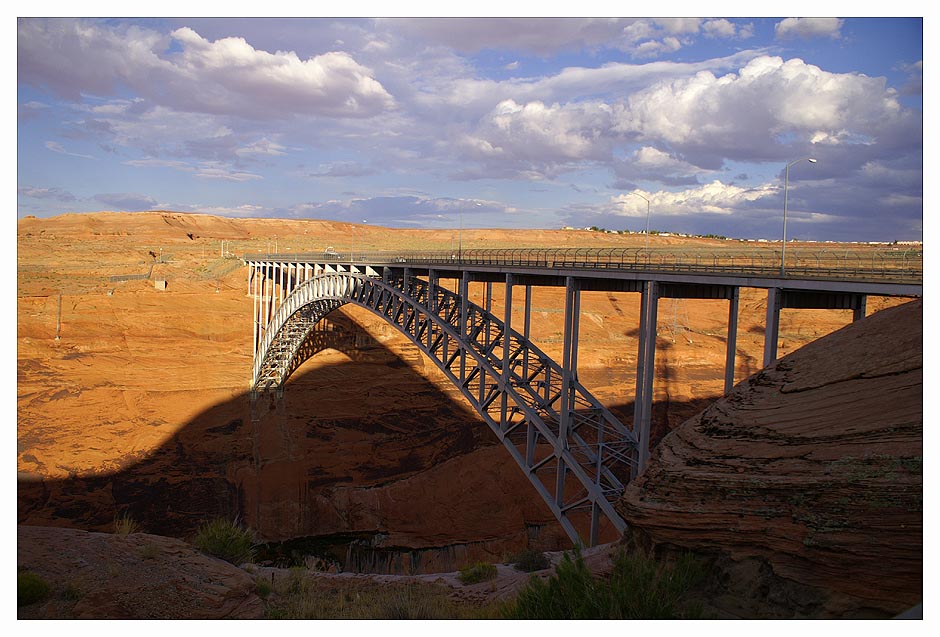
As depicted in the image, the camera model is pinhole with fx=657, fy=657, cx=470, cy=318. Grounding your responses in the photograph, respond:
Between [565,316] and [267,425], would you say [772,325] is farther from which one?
[267,425]

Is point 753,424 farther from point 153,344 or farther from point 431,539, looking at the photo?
point 153,344

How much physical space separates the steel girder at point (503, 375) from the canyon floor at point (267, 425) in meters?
2.85

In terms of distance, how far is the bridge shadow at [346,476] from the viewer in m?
34.0

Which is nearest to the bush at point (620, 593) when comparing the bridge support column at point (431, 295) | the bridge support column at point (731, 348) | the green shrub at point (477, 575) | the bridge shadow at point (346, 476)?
the bridge support column at point (731, 348)

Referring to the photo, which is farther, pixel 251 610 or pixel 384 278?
pixel 384 278

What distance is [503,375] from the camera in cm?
2098

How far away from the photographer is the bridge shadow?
3400 centimetres

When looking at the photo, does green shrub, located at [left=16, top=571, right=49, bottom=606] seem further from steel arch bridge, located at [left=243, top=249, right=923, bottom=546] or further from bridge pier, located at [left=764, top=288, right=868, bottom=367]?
bridge pier, located at [left=764, top=288, right=868, bottom=367]

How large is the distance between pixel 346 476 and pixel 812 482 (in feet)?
109

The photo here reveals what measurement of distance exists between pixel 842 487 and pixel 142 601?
11616mm

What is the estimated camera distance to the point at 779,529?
8.62 m

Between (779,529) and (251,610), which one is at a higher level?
(779,529)

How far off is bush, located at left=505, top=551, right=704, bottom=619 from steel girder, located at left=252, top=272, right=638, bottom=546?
23.0 ft

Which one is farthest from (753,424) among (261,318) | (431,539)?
(261,318)
